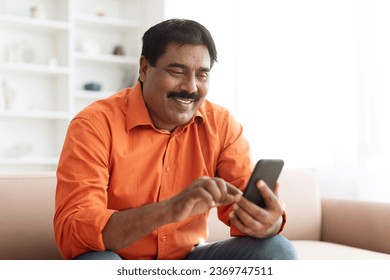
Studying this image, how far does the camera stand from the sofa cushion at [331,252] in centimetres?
193

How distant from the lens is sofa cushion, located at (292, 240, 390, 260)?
6.32 feet

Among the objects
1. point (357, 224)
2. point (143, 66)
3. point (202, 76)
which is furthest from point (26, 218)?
point (357, 224)

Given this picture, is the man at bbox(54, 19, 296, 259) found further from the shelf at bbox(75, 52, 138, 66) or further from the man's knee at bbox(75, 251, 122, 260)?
the shelf at bbox(75, 52, 138, 66)

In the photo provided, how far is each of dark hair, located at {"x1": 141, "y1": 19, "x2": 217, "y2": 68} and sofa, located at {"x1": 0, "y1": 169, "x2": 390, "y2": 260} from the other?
0.61 m

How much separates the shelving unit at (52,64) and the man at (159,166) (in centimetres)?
278

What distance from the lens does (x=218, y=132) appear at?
159cm

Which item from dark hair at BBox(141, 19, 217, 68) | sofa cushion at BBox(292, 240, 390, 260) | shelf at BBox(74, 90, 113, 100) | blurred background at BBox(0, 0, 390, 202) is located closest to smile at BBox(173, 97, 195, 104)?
dark hair at BBox(141, 19, 217, 68)

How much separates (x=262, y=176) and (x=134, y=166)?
1.27ft

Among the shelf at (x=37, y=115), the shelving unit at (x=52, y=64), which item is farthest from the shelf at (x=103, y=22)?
the shelf at (x=37, y=115)

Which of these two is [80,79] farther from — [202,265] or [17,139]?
[202,265]

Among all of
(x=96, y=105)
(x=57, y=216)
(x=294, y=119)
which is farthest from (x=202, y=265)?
(x=294, y=119)

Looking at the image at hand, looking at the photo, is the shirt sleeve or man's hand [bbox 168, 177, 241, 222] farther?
the shirt sleeve

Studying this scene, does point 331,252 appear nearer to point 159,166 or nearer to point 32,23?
point 159,166

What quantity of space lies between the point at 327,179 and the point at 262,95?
2.48 ft
